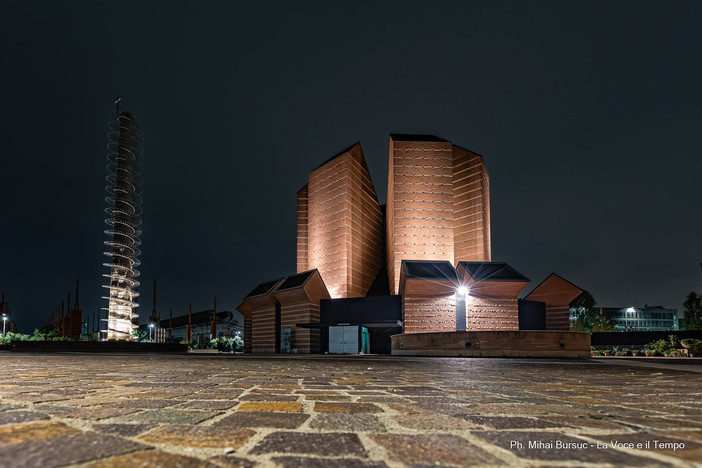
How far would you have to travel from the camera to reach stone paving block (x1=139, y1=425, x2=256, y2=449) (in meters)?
1.72

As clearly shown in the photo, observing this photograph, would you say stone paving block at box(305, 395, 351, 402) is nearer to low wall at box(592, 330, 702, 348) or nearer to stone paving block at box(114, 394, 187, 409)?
stone paving block at box(114, 394, 187, 409)

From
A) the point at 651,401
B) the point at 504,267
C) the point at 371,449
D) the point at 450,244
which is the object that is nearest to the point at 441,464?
the point at 371,449

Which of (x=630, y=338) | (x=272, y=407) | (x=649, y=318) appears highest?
(x=272, y=407)

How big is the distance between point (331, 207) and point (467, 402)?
4755 cm

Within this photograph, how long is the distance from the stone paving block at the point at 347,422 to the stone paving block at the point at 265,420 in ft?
0.31

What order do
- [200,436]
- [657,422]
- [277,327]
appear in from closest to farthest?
1. [200,436]
2. [657,422]
3. [277,327]

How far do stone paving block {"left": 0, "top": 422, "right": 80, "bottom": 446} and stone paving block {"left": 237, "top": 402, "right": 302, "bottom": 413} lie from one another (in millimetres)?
1007

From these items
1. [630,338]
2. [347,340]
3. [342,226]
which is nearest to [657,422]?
[347,340]

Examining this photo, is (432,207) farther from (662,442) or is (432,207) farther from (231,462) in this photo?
(231,462)

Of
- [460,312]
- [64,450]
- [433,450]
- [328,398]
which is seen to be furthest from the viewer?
[460,312]

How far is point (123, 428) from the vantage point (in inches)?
78.2

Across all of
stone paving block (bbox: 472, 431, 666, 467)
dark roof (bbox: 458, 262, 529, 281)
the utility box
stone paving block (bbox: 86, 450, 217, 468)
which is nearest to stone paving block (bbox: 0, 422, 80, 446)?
stone paving block (bbox: 86, 450, 217, 468)

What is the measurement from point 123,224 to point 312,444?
207 feet

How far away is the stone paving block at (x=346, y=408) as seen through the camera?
8.81 feet
